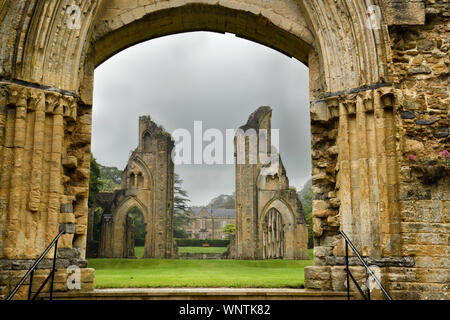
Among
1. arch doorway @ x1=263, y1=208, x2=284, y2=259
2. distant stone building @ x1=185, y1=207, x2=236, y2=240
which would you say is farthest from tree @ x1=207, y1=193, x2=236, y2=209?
arch doorway @ x1=263, y1=208, x2=284, y2=259

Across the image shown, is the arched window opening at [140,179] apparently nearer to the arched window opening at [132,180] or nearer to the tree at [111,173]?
the arched window opening at [132,180]

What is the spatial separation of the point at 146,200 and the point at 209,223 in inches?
1695

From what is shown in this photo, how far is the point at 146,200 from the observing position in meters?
30.1

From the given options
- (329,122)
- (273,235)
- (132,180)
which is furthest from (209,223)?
(329,122)

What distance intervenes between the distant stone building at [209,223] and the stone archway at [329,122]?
6382cm

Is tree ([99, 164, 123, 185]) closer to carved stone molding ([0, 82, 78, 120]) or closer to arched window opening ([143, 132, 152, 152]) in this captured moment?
arched window opening ([143, 132, 152, 152])

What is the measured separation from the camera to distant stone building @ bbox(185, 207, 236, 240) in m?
71.7

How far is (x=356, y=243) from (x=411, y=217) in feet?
2.68

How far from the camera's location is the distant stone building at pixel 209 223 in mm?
71688

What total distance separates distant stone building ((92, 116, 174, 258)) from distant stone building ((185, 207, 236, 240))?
134 feet

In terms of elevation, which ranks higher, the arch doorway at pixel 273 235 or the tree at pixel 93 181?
the tree at pixel 93 181

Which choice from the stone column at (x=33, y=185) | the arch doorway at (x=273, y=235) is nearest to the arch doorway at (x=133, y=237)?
the arch doorway at (x=273, y=235)
